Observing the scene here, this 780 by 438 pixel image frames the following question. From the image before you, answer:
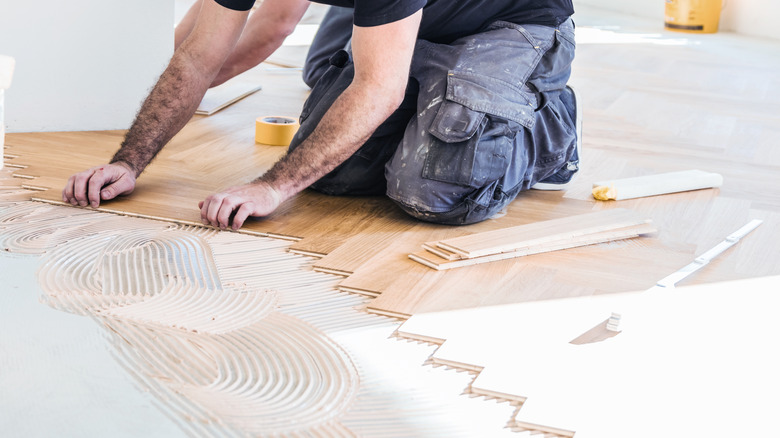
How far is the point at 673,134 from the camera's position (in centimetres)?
321

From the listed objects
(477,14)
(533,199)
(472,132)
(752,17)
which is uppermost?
(477,14)

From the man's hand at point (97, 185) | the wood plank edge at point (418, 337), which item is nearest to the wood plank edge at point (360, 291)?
the wood plank edge at point (418, 337)

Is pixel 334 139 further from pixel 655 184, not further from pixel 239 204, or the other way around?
pixel 655 184

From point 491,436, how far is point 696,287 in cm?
83

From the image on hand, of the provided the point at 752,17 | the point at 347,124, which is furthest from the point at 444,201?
the point at 752,17

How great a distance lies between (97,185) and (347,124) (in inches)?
26.2

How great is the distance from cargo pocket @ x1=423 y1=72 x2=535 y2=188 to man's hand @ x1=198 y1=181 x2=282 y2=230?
41 cm

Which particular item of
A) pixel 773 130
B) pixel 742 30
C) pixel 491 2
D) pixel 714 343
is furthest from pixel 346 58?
pixel 742 30

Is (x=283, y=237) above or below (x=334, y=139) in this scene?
below

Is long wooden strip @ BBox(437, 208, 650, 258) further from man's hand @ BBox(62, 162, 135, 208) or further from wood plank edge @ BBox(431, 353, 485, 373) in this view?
man's hand @ BBox(62, 162, 135, 208)

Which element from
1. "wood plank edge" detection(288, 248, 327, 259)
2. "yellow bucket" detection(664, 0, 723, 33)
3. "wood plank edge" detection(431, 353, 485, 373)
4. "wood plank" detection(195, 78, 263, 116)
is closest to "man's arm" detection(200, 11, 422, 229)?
"wood plank edge" detection(288, 248, 327, 259)

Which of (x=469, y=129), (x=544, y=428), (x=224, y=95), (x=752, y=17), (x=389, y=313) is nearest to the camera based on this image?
(x=544, y=428)

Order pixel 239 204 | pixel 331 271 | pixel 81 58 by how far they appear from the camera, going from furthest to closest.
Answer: pixel 81 58 < pixel 239 204 < pixel 331 271

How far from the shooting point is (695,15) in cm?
656
